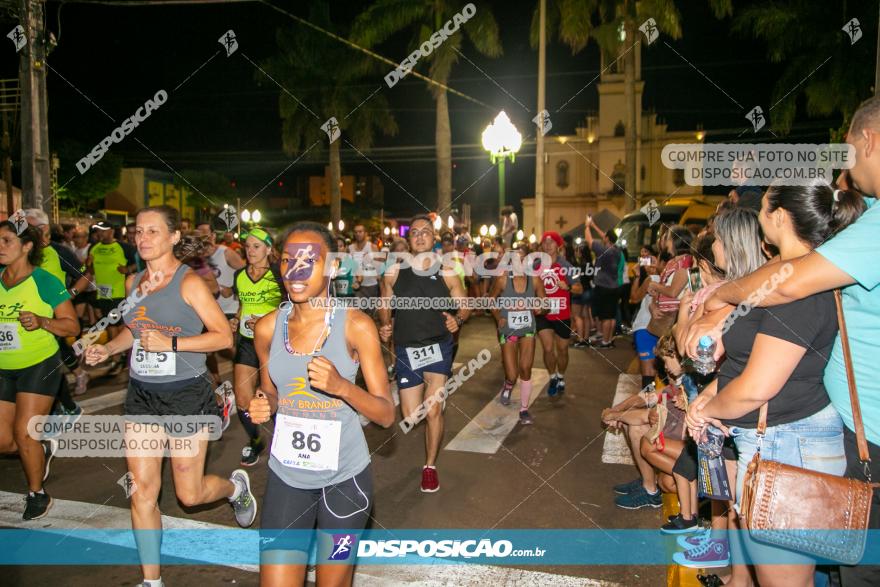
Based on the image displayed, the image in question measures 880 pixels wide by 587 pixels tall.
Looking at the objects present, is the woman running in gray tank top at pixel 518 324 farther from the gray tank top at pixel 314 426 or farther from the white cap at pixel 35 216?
the white cap at pixel 35 216

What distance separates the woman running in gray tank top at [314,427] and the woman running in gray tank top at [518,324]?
15.5 feet

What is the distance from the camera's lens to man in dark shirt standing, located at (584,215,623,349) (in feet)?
41.3

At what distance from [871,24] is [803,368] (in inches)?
854

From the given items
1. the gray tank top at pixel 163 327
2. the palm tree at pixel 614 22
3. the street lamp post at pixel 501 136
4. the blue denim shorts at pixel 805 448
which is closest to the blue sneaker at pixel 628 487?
the blue denim shorts at pixel 805 448

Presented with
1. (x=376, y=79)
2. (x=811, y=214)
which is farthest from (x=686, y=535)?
(x=376, y=79)

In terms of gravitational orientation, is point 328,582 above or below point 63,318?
below

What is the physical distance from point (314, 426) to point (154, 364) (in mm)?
1588

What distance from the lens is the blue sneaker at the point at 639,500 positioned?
16.4ft

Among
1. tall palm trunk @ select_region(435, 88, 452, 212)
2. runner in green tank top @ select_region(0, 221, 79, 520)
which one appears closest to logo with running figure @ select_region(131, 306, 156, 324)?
runner in green tank top @ select_region(0, 221, 79, 520)

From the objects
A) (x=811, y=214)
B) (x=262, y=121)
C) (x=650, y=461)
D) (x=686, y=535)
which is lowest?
(x=686, y=535)

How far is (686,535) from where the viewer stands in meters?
4.30

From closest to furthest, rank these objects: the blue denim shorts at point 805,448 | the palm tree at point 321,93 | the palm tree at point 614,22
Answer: the blue denim shorts at point 805,448, the palm tree at point 614,22, the palm tree at point 321,93

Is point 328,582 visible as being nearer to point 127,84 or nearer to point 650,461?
point 650,461

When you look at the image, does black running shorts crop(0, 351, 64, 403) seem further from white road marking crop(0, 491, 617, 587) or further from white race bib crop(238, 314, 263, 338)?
white race bib crop(238, 314, 263, 338)
